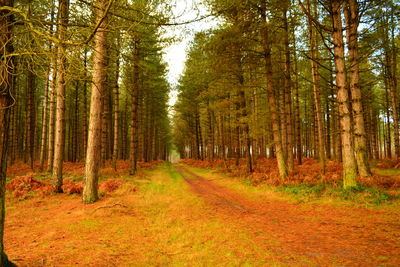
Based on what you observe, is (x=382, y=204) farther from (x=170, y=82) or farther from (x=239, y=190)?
(x=170, y=82)

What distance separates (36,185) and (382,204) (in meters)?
13.6

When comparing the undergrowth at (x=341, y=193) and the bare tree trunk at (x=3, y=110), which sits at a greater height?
the bare tree trunk at (x=3, y=110)

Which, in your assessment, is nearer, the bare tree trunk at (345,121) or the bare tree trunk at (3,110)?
the bare tree trunk at (3,110)

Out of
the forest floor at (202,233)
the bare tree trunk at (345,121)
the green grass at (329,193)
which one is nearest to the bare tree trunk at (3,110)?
the forest floor at (202,233)

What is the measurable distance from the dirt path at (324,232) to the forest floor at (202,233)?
0.02 metres

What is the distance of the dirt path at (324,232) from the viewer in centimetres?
357

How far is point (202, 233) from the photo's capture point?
16.4 ft

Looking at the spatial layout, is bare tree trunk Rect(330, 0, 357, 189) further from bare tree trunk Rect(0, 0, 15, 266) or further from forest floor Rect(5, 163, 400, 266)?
bare tree trunk Rect(0, 0, 15, 266)

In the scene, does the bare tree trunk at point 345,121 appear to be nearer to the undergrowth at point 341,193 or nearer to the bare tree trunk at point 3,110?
the undergrowth at point 341,193

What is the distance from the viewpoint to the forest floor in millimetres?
3652

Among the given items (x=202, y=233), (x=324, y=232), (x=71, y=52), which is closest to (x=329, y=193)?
(x=324, y=232)

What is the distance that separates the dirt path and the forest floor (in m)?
0.02

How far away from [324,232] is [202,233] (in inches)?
112

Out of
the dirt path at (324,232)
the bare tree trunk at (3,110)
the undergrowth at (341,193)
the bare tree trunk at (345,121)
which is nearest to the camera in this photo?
the bare tree trunk at (3,110)
